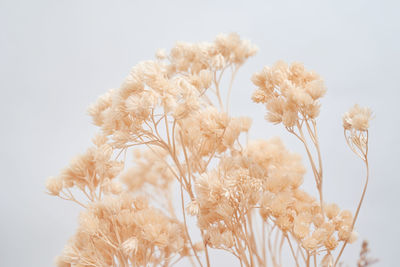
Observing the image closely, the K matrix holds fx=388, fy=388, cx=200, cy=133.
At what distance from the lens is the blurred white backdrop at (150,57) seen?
107 centimetres

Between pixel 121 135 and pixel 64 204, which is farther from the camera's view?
pixel 64 204

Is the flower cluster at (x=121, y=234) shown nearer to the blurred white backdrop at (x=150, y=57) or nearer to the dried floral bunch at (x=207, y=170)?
the dried floral bunch at (x=207, y=170)

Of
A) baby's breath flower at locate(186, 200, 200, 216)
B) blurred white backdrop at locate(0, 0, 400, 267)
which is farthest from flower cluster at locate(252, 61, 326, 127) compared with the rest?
blurred white backdrop at locate(0, 0, 400, 267)

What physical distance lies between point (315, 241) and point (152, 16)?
947mm

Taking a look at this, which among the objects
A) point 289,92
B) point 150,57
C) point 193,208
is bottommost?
point 193,208

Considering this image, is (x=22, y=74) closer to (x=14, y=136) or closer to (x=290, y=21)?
(x=14, y=136)

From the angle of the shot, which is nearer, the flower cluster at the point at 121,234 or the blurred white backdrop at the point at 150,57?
the flower cluster at the point at 121,234

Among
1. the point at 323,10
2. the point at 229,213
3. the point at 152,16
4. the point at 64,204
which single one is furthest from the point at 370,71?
the point at 64,204

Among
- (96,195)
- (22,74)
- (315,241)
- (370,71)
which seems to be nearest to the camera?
(315,241)

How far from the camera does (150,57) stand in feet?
4.05

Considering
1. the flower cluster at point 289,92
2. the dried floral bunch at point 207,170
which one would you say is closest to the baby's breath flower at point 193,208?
the dried floral bunch at point 207,170

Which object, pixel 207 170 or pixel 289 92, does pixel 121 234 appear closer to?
pixel 207 170

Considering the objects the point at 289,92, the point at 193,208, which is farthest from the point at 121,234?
the point at 289,92

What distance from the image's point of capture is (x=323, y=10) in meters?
1.12
